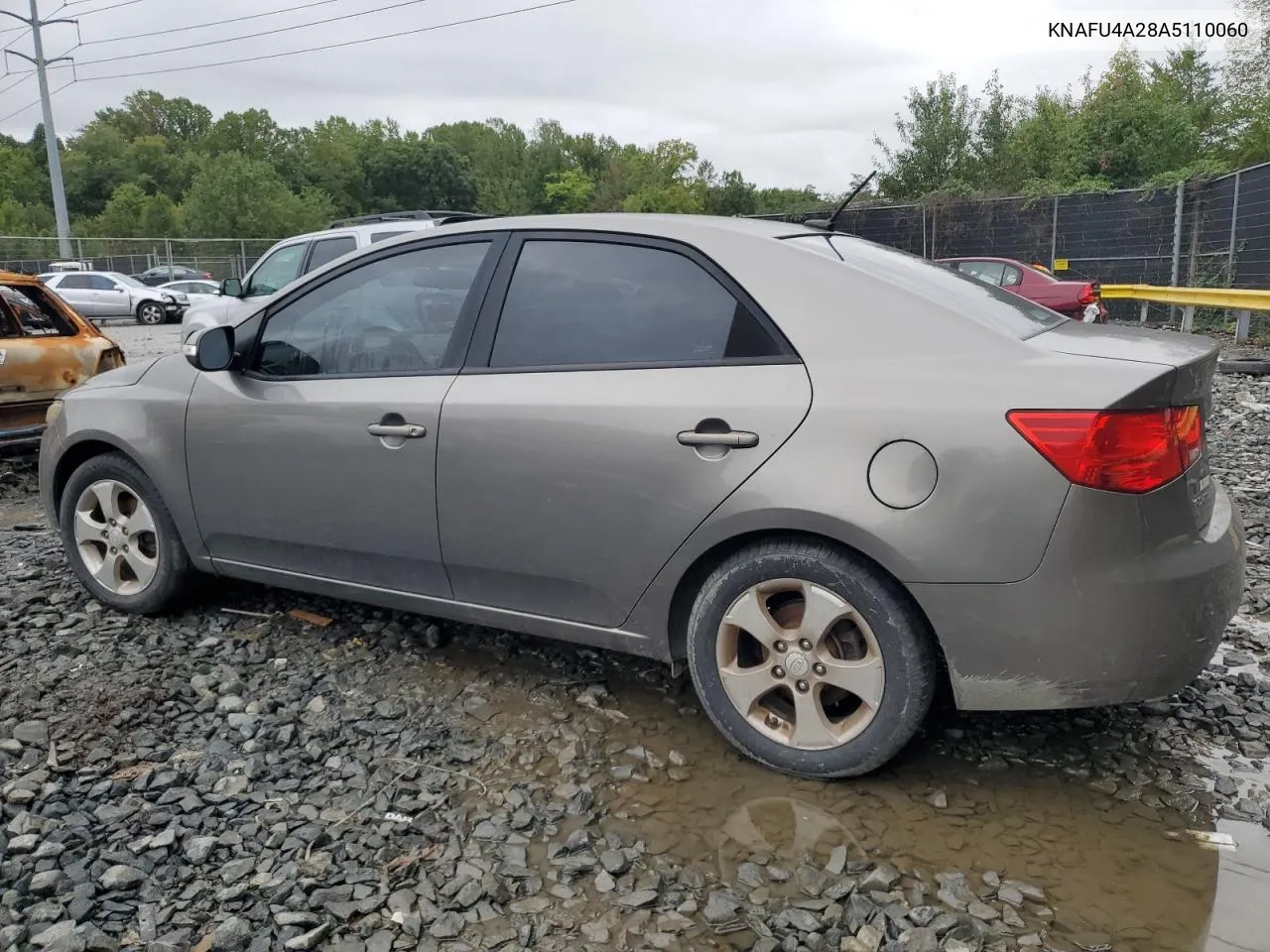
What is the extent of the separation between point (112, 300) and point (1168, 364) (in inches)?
1166

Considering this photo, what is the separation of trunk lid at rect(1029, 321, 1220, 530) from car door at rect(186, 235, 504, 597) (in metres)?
1.94

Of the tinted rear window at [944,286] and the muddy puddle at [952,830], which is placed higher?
the tinted rear window at [944,286]

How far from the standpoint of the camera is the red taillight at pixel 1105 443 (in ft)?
8.25

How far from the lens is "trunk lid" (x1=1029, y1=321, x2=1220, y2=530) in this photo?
2578mm

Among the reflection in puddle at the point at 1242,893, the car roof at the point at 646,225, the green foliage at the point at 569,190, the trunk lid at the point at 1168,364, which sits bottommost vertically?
the reflection in puddle at the point at 1242,893

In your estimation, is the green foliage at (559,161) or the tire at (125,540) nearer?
the tire at (125,540)

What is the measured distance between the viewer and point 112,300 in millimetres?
27328

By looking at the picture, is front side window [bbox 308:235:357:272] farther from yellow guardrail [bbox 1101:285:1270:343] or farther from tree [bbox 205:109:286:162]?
tree [bbox 205:109:286:162]

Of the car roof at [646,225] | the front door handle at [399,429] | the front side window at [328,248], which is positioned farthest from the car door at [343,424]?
the front side window at [328,248]

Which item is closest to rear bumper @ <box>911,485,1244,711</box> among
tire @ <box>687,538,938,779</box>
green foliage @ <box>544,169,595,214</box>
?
tire @ <box>687,538,938,779</box>

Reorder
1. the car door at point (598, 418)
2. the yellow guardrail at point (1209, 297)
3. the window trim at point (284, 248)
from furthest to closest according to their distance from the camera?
the yellow guardrail at point (1209, 297) → the window trim at point (284, 248) → the car door at point (598, 418)

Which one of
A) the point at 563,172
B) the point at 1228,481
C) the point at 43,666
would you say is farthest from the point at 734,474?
the point at 563,172

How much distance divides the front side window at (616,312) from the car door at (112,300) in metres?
27.8

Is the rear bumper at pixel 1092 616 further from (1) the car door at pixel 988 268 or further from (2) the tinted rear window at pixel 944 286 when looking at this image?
(1) the car door at pixel 988 268
